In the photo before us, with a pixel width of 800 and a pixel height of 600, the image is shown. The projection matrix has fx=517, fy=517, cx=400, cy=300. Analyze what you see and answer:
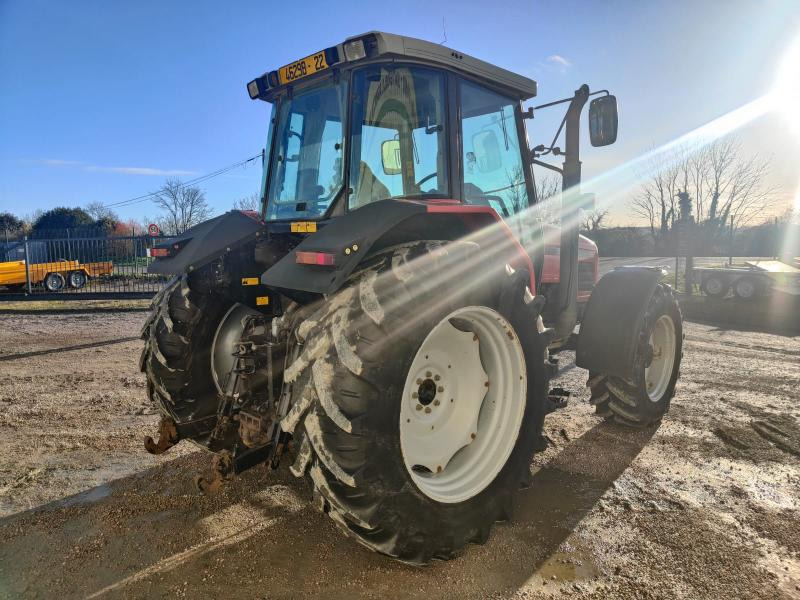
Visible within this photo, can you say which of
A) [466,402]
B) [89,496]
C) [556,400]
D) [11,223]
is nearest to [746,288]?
[556,400]

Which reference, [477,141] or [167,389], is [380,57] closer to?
[477,141]

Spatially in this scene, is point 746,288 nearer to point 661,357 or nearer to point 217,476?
point 661,357

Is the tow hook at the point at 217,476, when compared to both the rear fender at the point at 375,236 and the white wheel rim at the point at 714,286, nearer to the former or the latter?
the rear fender at the point at 375,236

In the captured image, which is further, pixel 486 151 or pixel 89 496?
pixel 486 151

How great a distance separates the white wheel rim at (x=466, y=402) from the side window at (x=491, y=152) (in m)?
0.91

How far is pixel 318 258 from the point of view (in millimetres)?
2178

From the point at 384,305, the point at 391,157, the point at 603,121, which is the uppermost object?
the point at 603,121

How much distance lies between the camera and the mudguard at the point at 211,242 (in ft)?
9.73

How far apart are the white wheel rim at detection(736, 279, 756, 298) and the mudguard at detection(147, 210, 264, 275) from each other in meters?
12.6

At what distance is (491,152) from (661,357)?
2568mm

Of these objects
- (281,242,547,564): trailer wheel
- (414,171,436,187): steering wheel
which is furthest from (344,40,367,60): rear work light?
(281,242,547,564): trailer wheel

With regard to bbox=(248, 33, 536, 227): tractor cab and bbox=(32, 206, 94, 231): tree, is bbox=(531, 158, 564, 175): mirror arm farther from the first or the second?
bbox=(32, 206, 94, 231): tree

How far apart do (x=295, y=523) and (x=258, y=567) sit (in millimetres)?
389

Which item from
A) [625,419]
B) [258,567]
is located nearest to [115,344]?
[258,567]
